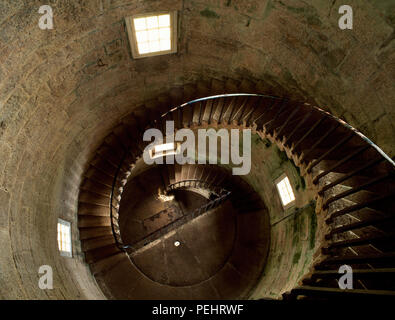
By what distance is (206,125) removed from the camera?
701 centimetres

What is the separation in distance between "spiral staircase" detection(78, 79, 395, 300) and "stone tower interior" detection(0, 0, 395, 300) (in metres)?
0.04

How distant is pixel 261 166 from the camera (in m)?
9.16

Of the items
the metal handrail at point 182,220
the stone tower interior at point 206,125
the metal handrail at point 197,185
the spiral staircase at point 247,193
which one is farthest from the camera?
the metal handrail at point 197,185

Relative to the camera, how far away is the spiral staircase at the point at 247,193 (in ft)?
14.4

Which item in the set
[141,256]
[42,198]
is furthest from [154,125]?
[141,256]

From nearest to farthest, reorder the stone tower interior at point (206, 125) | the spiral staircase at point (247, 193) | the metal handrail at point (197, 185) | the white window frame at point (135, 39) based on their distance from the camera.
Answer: the stone tower interior at point (206, 125)
the spiral staircase at point (247, 193)
the white window frame at point (135, 39)
the metal handrail at point (197, 185)

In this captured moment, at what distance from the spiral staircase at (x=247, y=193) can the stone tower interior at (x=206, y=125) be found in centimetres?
4

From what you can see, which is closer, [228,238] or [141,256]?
[141,256]

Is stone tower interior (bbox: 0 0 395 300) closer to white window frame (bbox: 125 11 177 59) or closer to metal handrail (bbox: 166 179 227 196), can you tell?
white window frame (bbox: 125 11 177 59)

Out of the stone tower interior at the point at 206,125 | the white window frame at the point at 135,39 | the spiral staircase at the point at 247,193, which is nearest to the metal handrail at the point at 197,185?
the spiral staircase at the point at 247,193

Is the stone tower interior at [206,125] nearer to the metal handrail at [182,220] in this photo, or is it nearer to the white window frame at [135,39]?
the white window frame at [135,39]

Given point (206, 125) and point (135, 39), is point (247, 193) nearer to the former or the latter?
point (206, 125)
